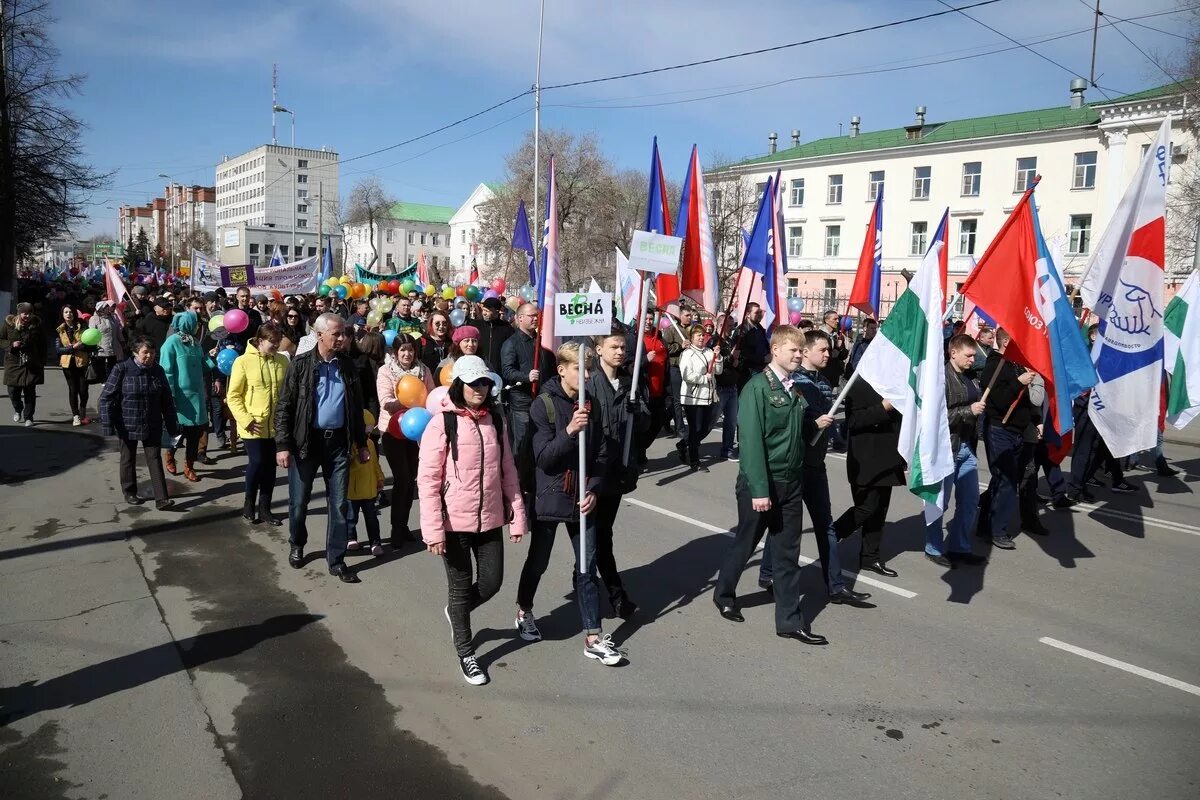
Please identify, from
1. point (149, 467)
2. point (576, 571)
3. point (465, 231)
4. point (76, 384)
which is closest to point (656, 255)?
point (576, 571)

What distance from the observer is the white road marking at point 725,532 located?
20.5 ft

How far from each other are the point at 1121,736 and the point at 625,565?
3.50 meters

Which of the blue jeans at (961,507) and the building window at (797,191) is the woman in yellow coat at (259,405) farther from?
the building window at (797,191)

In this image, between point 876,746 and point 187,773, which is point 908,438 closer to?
point 876,746

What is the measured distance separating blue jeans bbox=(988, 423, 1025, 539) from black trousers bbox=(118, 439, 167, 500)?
7.69m

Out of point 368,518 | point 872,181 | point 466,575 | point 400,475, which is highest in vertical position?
point 872,181

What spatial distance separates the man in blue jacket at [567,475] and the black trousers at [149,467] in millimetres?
4814

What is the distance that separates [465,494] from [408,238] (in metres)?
124

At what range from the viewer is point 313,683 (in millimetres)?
4551

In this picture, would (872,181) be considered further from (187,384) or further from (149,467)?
(149,467)

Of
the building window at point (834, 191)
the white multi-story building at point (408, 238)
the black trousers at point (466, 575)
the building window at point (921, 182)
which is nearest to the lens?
the black trousers at point (466, 575)

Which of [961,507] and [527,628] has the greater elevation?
[961,507]

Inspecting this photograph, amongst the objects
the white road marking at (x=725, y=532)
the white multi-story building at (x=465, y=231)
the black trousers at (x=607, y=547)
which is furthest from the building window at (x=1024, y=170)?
the white multi-story building at (x=465, y=231)

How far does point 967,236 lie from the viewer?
153 ft
